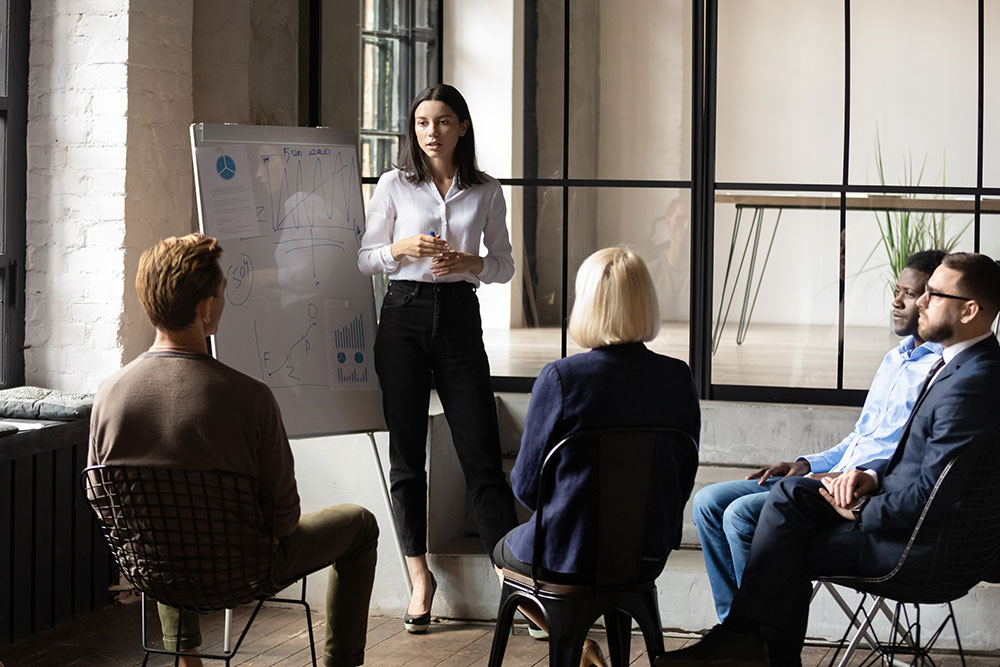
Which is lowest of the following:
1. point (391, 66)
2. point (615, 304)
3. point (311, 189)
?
point (615, 304)

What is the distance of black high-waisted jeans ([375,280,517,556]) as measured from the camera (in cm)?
373

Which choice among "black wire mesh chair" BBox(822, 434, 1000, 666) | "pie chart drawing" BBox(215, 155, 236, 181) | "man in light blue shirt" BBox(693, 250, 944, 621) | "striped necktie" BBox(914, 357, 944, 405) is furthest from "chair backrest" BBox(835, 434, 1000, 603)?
"pie chart drawing" BBox(215, 155, 236, 181)

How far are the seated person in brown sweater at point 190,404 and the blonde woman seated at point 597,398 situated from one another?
1.91ft

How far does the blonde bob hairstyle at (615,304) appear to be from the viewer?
104 inches

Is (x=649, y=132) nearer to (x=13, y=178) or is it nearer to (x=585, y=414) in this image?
(x=585, y=414)

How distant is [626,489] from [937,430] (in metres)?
0.77

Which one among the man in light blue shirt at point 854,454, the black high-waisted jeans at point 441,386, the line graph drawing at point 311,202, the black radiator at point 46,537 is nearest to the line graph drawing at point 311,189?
the line graph drawing at point 311,202

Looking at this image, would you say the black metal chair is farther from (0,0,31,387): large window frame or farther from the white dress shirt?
(0,0,31,387): large window frame

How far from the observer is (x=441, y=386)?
12.5 feet

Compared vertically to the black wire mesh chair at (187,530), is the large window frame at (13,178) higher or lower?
higher

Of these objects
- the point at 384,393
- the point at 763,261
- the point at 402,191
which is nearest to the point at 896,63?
the point at 763,261

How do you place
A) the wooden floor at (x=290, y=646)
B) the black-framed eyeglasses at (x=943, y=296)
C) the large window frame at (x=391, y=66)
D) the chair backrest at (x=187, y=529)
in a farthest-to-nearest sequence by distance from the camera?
the large window frame at (x=391, y=66)
the wooden floor at (x=290, y=646)
the black-framed eyeglasses at (x=943, y=296)
the chair backrest at (x=187, y=529)

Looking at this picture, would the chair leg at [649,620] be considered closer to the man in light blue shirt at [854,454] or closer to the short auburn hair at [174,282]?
the man in light blue shirt at [854,454]

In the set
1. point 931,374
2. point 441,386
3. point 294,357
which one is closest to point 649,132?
point 441,386
